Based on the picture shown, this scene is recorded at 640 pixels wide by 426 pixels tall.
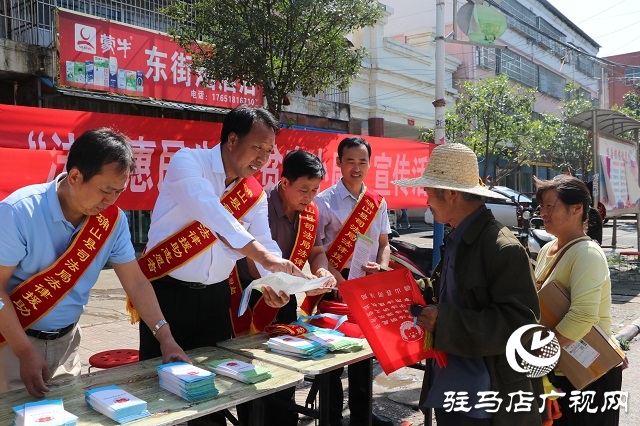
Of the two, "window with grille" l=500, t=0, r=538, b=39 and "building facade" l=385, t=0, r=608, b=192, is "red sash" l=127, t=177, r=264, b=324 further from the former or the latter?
"window with grille" l=500, t=0, r=538, b=39

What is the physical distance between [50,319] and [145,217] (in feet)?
32.3

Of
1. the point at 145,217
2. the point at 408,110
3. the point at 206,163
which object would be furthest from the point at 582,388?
the point at 408,110

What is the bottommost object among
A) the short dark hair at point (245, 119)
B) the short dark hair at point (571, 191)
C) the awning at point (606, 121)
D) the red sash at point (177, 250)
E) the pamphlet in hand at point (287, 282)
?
the pamphlet in hand at point (287, 282)

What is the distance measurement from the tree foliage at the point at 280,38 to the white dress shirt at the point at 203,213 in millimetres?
3241

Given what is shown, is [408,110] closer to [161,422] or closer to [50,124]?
[50,124]

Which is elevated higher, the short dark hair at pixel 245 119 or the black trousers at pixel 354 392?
the short dark hair at pixel 245 119

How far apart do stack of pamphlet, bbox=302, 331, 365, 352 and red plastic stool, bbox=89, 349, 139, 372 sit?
1.15 meters

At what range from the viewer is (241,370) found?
2070 millimetres

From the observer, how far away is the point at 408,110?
16.6 metres

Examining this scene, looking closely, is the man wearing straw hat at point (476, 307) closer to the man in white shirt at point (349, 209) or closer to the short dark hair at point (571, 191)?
the short dark hair at point (571, 191)

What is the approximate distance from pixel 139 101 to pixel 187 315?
7240 mm

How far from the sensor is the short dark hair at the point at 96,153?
193 cm

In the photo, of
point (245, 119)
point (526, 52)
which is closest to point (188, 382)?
point (245, 119)

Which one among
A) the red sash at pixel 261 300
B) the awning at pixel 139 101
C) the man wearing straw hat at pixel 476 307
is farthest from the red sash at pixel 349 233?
the awning at pixel 139 101
